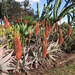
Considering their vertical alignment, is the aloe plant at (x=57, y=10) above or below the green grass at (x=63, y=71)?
above

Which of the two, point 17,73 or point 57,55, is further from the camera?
point 57,55

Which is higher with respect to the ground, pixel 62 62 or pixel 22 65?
pixel 22 65

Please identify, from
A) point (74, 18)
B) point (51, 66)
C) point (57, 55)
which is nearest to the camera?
point (51, 66)

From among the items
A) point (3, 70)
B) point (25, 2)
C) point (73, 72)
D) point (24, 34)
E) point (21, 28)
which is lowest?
point (73, 72)

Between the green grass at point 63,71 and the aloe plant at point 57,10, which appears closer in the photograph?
the green grass at point 63,71

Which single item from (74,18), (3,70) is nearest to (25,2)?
(74,18)

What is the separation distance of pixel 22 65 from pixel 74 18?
1120 centimetres

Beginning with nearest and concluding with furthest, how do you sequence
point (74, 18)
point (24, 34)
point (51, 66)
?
point (51, 66) → point (24, 34) → point (74, 18)

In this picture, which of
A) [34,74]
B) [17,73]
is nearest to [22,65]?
[17,73]

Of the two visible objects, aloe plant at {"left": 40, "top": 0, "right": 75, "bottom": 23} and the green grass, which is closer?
the green grass

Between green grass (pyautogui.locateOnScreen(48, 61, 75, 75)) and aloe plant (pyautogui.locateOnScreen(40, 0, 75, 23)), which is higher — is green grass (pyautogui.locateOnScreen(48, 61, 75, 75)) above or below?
below

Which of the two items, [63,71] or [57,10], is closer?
[63,71]

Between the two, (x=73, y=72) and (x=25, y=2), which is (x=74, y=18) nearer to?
(x=73, y=72)

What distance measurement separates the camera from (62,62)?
119 inches
